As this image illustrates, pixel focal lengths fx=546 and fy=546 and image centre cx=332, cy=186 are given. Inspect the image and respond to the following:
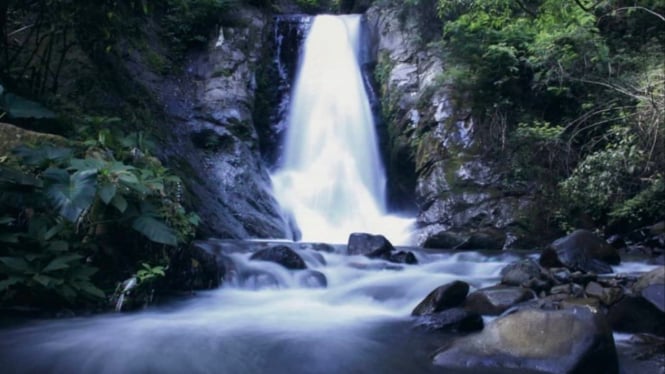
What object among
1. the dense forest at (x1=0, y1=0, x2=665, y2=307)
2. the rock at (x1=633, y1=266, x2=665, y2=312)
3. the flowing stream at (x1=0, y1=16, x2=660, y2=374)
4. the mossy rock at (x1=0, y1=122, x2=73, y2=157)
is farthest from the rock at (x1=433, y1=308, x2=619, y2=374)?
the mossy rock at (x1=0, y1=122, x2=73, y2=157)

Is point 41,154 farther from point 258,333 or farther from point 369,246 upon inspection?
point 369,246

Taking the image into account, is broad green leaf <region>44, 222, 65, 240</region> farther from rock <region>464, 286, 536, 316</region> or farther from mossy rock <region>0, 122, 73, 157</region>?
rock <region>464, 286, 536, 316</region>

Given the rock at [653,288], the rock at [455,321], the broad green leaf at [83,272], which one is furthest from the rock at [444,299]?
the broad green leaf at [83,272]

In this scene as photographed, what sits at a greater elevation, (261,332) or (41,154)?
(41,154)

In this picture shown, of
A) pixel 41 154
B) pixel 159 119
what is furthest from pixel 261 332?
pixel 159 119

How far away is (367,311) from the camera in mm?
6270

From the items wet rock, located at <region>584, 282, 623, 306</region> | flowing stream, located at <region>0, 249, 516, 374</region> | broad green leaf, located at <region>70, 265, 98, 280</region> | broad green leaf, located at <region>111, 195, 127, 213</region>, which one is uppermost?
broad green leaf, located at <region>111, 195, 127, 213</region>

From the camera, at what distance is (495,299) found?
5578 millimetres

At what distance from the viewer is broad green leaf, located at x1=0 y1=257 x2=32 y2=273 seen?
4.76 m

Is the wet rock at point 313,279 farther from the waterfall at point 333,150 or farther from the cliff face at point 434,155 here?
the waterfall at point 333,150

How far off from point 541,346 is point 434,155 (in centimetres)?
889

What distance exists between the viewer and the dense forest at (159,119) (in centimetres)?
525

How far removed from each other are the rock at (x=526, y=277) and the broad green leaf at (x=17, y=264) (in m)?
5.04

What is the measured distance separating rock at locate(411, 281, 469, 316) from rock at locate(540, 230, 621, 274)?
2216 mm
